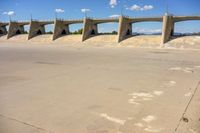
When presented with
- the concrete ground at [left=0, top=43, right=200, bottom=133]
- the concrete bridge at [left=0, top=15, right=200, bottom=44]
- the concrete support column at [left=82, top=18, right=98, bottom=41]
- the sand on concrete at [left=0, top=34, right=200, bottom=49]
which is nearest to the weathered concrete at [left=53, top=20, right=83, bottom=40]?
the concrete bridge at [left=0, top=15, right=200, bottom=44]

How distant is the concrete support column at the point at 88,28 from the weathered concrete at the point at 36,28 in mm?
12494

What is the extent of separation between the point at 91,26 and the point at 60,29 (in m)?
9.77

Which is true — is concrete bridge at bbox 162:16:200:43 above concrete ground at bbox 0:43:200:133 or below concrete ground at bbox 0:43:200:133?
above

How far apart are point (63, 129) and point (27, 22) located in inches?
2564

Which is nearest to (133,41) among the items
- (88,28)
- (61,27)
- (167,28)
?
(167,28)

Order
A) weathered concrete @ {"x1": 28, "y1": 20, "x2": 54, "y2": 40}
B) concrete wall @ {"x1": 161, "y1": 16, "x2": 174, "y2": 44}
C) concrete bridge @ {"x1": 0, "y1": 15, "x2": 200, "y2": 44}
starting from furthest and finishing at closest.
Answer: weathered concrete @ {"x1": 28, "y1": 20, "x2": 54, "y2": 40}
concrete bridge @ {"x1": 0, "y1": 15, "x2": 200, "y2": 44}
concrete wall @ {"x1": 161, "y1": 16, "x2": 174, "y2": 44}

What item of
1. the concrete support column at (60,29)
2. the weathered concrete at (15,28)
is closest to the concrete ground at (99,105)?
the concrete support column at (60,29)

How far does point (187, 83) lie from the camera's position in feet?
35.4

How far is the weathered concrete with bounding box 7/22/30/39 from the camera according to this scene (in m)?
68.1

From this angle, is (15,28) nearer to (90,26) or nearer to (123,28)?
(90,26)

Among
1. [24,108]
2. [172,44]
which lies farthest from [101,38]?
[24,108]

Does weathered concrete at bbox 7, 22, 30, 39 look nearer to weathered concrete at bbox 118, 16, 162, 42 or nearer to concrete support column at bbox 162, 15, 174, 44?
weathered concrete at bbox 118, 16, 162, 42

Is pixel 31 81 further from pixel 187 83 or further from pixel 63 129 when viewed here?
pixel 187 83

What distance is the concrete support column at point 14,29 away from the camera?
68125mm
